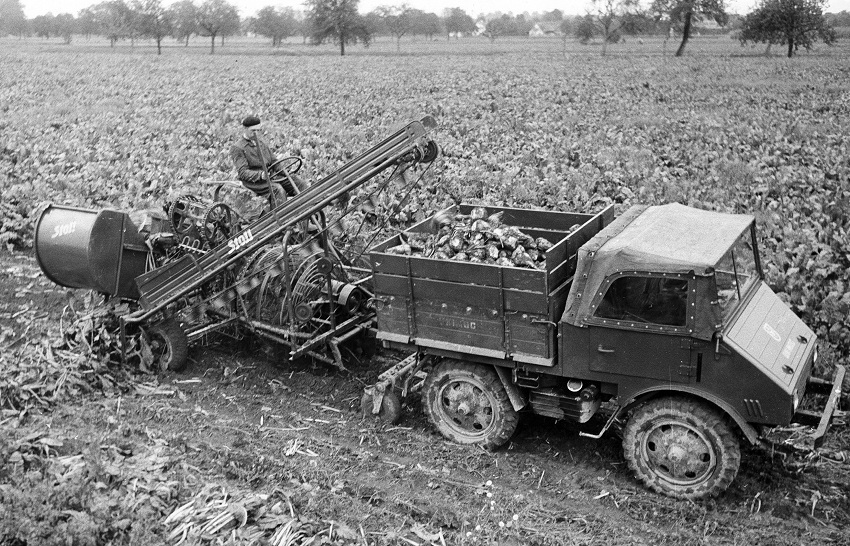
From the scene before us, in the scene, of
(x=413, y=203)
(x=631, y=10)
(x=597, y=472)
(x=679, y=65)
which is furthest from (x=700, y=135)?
(x=631, y=10)

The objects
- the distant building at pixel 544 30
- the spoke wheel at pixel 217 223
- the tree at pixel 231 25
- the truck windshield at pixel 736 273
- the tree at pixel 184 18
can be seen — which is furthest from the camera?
the distant building at pixel 544 30

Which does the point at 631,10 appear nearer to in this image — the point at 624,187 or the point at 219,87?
the point at 219,87

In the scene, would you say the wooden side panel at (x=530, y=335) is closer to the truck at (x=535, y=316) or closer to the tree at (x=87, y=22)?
the truck at (x=535, y=316)

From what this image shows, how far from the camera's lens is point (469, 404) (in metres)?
8.06

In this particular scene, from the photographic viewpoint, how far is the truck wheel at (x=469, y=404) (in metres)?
7.86

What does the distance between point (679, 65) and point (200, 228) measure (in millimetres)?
35998

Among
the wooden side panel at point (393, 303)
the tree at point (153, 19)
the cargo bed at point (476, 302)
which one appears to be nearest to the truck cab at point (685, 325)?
the cargo bed at point (476, 302)

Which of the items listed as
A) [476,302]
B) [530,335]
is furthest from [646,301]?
[476,302]

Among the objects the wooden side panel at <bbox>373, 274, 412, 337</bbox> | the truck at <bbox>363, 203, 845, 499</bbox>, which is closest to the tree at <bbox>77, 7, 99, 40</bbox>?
the wooden side panel at <bbox>373, 274, 412, 337</bbox>

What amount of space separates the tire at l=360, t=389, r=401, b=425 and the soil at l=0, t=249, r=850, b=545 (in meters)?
0.10

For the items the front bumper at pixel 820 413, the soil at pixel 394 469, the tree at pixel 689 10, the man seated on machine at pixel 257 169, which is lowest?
the soil at pixel 394 469

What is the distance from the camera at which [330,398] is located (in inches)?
367

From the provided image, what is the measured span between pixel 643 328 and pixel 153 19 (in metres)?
75.8

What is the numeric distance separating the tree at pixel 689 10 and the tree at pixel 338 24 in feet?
81.6
